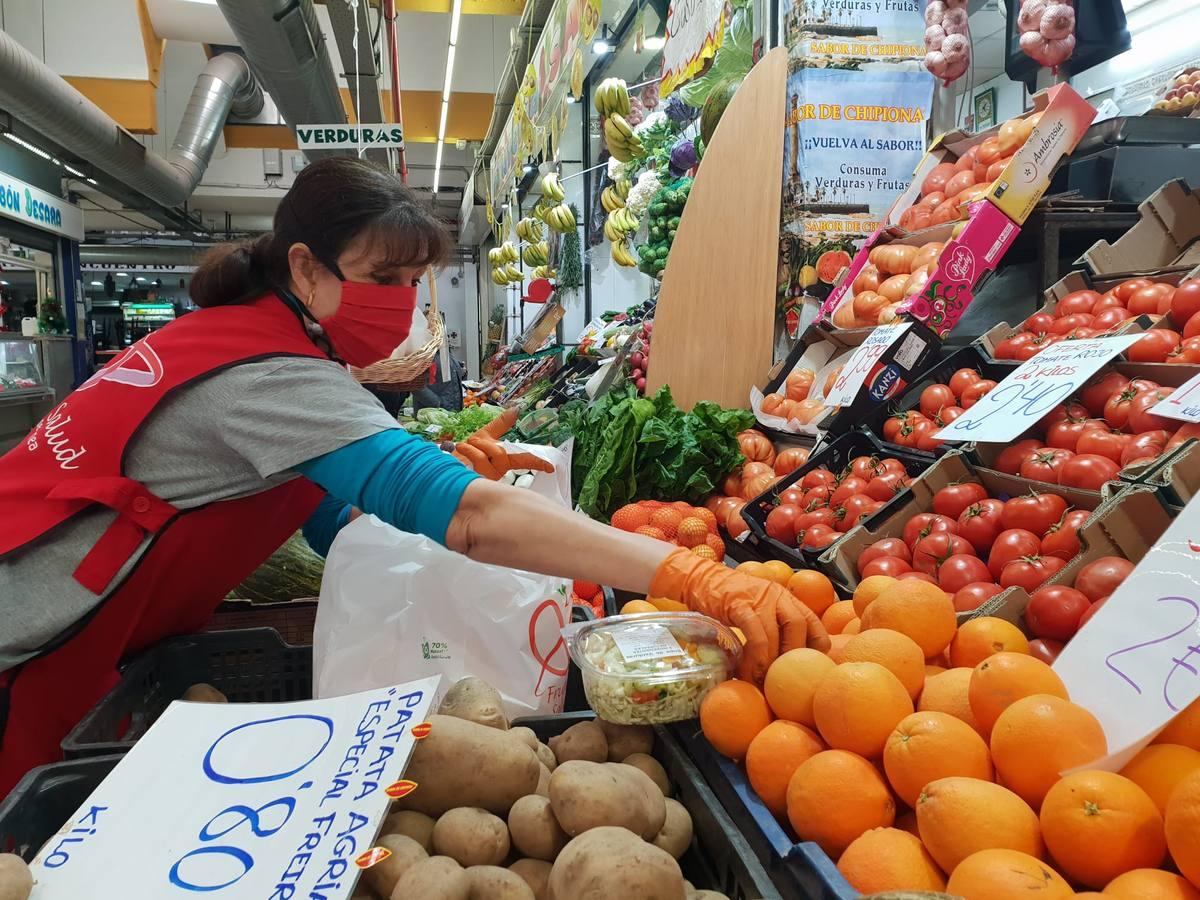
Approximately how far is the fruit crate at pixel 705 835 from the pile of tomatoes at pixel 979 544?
0.73 metres

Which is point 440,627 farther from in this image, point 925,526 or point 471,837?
point 925,526

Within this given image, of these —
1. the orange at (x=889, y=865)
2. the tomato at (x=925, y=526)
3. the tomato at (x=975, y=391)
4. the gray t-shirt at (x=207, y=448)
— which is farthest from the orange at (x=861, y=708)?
the tomato at (x=975, y=391)

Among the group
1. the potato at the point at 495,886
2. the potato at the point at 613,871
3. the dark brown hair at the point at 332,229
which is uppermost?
the dark brown hair at the point at 332,229

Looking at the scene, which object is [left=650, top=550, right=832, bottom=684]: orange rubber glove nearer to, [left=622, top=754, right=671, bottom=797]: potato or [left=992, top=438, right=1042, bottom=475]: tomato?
[left=622, top=754, right=671, bottom=797]: potato

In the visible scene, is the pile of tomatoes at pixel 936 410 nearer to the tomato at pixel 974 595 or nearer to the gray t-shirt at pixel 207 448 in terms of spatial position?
the tomato at pixel 974 595

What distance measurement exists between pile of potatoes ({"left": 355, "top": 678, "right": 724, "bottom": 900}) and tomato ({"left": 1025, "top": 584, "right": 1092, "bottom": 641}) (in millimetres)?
719

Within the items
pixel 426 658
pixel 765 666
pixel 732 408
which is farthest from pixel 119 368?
pixel 732 408

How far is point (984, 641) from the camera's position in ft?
4.01

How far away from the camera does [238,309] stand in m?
1.59

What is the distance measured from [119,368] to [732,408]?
8.81 feet

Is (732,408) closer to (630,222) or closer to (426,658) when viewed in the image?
(426,658)

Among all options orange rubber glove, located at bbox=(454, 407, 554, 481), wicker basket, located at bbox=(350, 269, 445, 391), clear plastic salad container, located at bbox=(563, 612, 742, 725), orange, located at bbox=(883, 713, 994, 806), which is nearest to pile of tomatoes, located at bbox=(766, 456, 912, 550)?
orange rubber glove, located at bbox=(454, 407, 554, 481)

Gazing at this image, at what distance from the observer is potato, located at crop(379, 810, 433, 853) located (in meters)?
1.02

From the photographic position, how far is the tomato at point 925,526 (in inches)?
75.9
